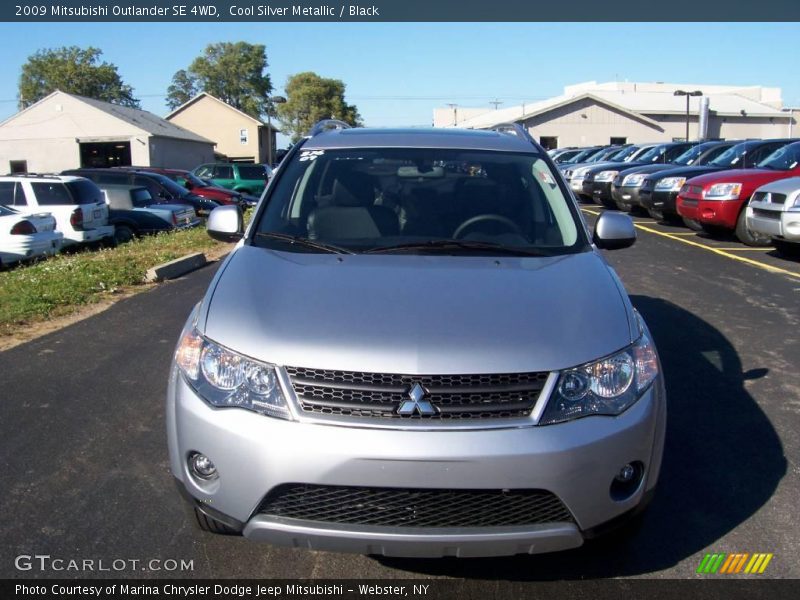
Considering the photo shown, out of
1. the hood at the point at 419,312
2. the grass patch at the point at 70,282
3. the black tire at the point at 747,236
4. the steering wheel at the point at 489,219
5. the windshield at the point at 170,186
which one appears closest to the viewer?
the hood at the point at 419,312

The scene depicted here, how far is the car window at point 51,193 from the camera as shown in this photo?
1409 cm

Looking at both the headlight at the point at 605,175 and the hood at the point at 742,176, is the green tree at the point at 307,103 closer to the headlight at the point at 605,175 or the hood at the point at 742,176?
the headlight at the point at 605,175

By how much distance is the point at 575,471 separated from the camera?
8.22ft

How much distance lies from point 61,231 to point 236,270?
474 inches

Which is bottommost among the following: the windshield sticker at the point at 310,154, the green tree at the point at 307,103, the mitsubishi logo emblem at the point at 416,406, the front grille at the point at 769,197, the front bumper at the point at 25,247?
the front bumper at the point at 25,247

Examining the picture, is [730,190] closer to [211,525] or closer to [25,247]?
[211,525]

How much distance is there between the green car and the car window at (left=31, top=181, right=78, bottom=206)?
44.4ft

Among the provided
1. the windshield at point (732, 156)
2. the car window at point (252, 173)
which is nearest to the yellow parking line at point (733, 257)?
the windshield at point (732, 156)

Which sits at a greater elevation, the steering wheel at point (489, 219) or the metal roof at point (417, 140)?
the metal roof at point (417, 140)

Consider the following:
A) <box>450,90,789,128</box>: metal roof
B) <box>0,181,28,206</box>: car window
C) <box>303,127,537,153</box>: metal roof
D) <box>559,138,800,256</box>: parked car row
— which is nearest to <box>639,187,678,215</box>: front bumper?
<box>559,138,800,256</box>: parked car row

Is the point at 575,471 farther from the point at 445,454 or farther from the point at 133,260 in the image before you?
the point at 133,260

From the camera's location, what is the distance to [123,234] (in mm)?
15922

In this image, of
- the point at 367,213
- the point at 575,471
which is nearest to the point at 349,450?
the point at 575,471

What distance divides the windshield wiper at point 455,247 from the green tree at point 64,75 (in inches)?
3765
